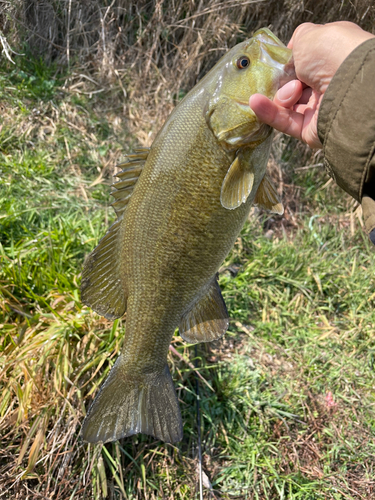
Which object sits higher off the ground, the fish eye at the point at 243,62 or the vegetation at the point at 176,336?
the fish eye at the point at 243,62

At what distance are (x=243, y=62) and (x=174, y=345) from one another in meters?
2.05

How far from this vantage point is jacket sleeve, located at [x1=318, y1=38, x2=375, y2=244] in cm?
137

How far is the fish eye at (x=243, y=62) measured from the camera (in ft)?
4.98

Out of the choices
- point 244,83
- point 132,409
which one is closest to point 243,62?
point 244,83

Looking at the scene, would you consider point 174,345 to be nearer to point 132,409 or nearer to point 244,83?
point 132,409

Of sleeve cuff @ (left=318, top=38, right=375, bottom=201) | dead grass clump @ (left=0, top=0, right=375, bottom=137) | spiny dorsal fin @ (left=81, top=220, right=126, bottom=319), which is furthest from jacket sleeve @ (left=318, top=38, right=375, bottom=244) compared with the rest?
dead grass clump @ (left=0, top=0, right=375, bottom=137)

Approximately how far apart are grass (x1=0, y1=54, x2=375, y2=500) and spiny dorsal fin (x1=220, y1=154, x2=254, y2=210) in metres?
1.47

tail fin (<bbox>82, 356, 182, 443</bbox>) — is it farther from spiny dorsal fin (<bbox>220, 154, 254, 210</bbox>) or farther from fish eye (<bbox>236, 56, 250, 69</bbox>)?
fish eye (<bbox>236, 56, 250, 69</bbox>)

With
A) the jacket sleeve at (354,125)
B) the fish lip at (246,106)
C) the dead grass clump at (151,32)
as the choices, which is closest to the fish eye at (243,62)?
the fish lip at (246,106)

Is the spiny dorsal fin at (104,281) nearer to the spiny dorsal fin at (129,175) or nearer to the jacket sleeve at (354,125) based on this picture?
the spiny dorsal fin at (129,175)

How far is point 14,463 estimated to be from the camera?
88.1 inches

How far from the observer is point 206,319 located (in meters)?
1.96

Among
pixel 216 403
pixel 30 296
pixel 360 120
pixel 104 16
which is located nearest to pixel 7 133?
pixel 104 16

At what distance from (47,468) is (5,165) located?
282cm
